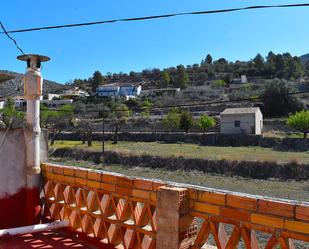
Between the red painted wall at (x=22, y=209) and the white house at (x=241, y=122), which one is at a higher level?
the white house at (x=241, y=122)

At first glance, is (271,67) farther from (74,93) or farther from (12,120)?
(12,120)

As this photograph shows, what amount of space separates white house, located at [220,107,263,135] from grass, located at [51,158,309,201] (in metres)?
15.8

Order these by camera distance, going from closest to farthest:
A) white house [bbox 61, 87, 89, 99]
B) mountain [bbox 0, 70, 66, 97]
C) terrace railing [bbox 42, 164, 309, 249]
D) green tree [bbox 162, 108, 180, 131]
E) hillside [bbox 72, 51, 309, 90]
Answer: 1. terrace railing [bbox 42, 164, 309, 249]
2. mountain [bbox 0, 70, 66, 97]
3. green tree [bbox 162, 108, 180, 131]
4. white house [bbox 61, 87, 89, 99]
5. hillside [bbox 72, 51, 309, 90]

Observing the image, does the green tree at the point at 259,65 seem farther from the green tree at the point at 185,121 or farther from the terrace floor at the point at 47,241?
the terrace floor at the point at 47,241

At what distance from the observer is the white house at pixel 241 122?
141ft

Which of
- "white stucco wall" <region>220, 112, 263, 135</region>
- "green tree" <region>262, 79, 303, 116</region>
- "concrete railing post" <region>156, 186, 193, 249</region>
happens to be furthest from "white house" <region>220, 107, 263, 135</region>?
"concrete railing post" <region>156, 186, 193, 249</region>

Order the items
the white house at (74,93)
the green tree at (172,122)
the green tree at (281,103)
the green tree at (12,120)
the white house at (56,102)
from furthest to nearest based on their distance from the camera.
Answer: the white house at (56,102) → the white house at (74,93) → the green tree at (281,103) → the green tree at (172,122) → the green tree at (12,120)

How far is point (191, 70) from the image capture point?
11556 cm

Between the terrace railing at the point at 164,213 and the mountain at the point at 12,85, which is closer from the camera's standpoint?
the terrace railing at the point at 164,213

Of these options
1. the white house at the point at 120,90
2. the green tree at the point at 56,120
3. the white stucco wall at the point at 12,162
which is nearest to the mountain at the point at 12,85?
the white stucco wall at the point at 12,162

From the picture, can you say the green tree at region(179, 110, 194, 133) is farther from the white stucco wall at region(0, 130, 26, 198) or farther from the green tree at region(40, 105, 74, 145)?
the white stucco wall at region(0, 130, 26, 198)

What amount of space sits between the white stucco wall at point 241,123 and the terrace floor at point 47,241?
130 feet

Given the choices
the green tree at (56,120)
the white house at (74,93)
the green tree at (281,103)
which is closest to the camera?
the green tree at (281,103)

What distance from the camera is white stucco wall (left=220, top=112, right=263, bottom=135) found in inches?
1694
